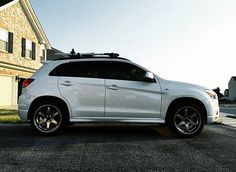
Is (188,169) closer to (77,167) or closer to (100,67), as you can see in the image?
(77,167)

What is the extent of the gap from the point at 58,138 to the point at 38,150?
1.34 meters

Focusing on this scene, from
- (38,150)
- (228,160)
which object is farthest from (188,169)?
(38,150)

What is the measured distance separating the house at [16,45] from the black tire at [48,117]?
15443mm

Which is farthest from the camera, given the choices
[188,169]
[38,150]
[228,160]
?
[38,150]

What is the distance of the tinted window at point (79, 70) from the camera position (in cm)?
802

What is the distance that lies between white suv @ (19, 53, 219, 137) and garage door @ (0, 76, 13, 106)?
15.7 m

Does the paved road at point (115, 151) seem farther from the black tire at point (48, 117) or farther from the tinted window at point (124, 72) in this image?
the tinted window at point (124, 72)

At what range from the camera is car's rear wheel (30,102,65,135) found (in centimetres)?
771

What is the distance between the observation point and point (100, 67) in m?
8.12

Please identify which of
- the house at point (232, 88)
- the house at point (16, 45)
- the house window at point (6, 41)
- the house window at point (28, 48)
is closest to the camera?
the house window at point (6, 41)

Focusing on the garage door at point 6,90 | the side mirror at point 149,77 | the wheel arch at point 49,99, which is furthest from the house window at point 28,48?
the side mirror at point 149,77

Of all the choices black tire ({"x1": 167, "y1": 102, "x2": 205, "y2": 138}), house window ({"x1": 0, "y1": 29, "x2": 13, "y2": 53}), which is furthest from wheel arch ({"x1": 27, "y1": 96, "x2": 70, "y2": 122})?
house window ({"x1": 0, "y1": 29, "x2": 13, "y2": 53})

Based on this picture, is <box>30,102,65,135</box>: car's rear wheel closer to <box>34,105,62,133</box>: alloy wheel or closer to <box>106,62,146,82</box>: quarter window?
<box>34,105,62,133</box>: alloy wheel

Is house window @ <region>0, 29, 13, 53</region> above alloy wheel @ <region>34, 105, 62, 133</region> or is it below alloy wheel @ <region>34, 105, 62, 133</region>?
above
